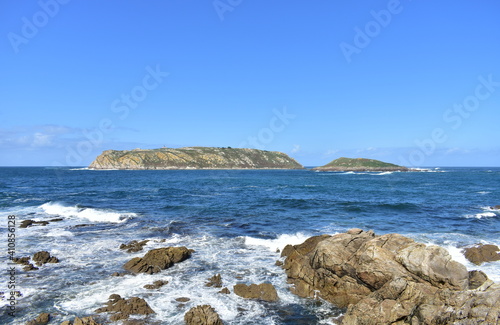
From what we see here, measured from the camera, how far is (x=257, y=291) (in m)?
16.0

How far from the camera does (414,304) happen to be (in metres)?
12.0

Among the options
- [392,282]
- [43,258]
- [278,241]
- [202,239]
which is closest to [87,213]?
[43,258]

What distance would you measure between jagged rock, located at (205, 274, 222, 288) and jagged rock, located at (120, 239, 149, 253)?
8.57 meters

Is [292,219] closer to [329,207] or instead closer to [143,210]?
[329,207]

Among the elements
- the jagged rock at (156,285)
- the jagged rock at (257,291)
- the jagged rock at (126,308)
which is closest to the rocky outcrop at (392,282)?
the jagged rock at (257,291)

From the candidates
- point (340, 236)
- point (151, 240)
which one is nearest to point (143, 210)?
point (151, 240)

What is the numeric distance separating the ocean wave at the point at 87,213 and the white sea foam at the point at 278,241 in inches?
693

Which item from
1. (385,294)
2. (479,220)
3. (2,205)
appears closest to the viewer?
(385,294)

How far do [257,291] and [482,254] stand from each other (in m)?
16.3

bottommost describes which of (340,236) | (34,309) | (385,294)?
(34,309)

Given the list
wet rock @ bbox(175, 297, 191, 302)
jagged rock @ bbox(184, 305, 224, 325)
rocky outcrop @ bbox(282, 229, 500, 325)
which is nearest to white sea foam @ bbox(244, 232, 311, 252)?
rocky outcrop @ bbox(282, 229, 500, 325)

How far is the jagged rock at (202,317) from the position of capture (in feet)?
41.6

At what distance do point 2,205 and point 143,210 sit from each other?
24.4 meters

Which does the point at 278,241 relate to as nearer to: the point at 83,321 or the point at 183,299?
the point at 183,299
